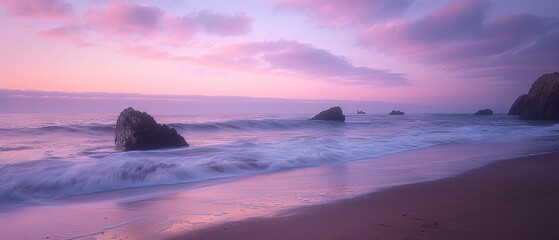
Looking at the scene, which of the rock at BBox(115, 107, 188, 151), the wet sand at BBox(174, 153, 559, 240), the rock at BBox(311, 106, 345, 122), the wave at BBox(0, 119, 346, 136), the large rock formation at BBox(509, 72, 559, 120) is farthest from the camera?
the large rock formation at BBox(509, 72, 559, 120)

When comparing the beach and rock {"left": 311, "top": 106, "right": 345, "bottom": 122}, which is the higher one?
rock {"left": 311, "top": 106, "right": 345, "bottom": 122}

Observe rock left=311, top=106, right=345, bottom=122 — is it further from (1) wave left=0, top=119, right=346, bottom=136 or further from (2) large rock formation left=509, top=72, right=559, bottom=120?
(2) large rock formation left=509, top=72, right=559, bottom=120

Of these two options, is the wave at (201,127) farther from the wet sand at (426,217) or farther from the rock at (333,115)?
the wet sand at (426,217)

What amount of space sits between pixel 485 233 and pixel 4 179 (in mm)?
9491

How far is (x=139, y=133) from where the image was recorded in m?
15.1

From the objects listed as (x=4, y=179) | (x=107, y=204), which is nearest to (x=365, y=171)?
(x=107, y=204)

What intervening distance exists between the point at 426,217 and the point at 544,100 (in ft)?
169

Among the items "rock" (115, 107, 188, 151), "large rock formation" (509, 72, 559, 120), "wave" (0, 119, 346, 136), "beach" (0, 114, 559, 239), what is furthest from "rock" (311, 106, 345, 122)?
"beach" (0, 114, 559, 239)

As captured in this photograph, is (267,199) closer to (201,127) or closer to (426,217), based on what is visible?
(426,217)

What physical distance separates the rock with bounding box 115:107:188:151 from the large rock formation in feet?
155

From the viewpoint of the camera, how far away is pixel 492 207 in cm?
512

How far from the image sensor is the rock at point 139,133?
1506cm

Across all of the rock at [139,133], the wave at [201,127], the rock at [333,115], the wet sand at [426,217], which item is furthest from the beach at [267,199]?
the rock at [333,115]

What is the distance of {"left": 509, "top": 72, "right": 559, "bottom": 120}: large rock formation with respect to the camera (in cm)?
4547
